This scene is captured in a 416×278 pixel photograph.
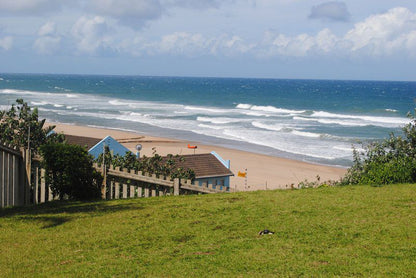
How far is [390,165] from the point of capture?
42.4 feet

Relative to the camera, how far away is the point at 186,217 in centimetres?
939

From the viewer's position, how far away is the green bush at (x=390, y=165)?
1260cm

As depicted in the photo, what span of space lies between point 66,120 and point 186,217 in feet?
171

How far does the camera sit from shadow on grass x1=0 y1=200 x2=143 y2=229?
375 inches

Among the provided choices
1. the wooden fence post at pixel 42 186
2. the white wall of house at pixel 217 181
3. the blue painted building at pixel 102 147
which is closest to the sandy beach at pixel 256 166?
the white wall of house at pixel 217 181

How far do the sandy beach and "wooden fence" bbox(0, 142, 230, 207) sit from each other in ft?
44.1

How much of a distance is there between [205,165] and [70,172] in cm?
1125

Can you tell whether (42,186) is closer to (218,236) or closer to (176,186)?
(176,186)

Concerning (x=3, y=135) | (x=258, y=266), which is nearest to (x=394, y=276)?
(x=258, y=266)

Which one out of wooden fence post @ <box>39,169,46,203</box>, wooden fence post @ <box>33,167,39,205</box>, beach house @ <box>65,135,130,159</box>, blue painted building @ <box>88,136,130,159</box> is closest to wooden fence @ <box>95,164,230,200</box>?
wooden fence post @ <box>39,169,46,203</box>

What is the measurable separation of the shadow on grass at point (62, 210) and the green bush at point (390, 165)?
5.53 m

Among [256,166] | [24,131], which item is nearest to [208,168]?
[24,131]

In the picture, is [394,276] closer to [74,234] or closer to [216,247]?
[216,247]

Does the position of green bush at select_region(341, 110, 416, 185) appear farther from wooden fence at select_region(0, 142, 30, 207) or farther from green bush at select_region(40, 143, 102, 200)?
wooden fence at select_region(0, 142, 30, 207)
